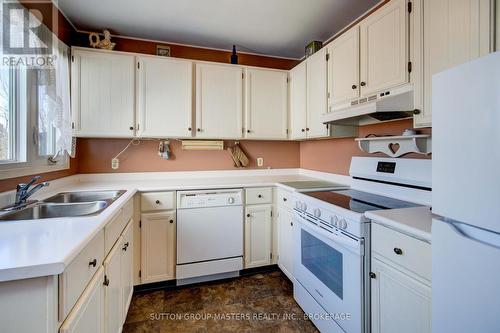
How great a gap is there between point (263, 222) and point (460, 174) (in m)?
1.80

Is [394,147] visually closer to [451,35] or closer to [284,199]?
[451,35]

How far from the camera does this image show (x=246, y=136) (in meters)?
2.60

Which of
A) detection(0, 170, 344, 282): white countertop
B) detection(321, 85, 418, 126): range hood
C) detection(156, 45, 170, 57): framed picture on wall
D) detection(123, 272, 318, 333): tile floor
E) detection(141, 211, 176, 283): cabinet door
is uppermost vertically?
detection(156, 45, 170, 57): framed picture on wall

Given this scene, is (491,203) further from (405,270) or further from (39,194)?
(39,194)

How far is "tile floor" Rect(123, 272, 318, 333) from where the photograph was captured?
171 cm

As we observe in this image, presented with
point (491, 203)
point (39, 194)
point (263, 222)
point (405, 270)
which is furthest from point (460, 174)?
point (39, 194)

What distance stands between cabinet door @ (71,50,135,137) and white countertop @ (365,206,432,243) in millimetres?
2138

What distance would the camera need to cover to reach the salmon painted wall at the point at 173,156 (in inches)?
95.2

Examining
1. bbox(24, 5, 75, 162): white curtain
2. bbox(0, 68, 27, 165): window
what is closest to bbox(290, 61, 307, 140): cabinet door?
bbox(24, 5, 75, 162): white curtain

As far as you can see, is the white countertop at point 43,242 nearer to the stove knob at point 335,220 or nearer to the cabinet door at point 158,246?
the cabinet door at point 158,246

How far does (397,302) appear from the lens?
3.61 ft

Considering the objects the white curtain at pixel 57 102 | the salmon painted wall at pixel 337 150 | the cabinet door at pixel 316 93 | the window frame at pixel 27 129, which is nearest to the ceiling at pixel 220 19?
the cabinet door at pixel 316 93

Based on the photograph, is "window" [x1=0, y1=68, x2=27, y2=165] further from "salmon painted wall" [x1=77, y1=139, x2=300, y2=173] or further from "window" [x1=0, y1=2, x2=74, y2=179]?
"salmon painted wall" [x1=77, y1=139, x2=300, y2=173]

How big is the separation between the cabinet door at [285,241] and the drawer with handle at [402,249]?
972mm
